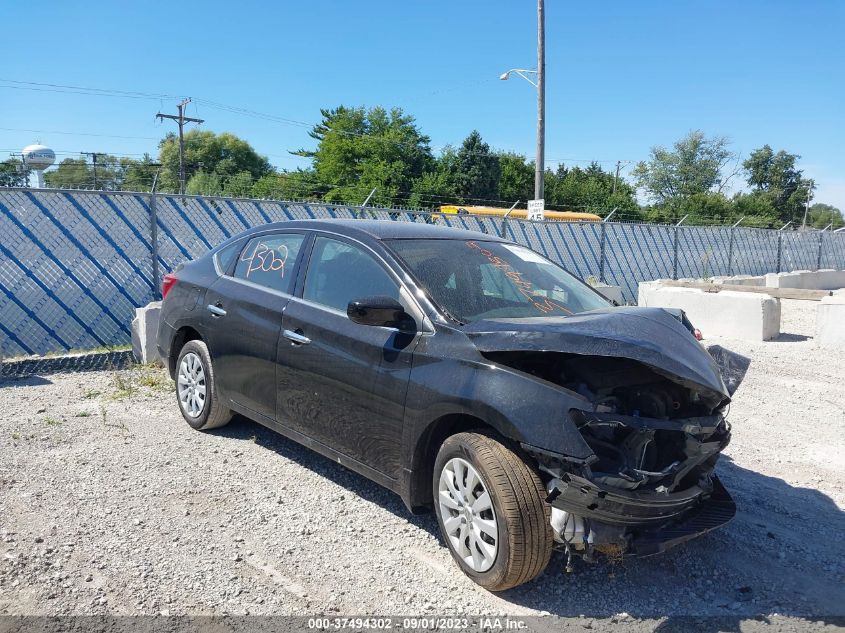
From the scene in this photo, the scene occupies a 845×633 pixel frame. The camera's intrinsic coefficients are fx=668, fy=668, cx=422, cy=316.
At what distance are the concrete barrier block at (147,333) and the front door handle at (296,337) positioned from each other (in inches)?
164

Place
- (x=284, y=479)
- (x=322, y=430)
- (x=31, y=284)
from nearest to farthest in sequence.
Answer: (x=322, y=430) < (x=284, y=479) < (x=31, y=284)

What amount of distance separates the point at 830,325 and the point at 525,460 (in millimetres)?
8913

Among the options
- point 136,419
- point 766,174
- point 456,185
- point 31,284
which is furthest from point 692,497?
point 766,174

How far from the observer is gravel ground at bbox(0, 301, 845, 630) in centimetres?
308

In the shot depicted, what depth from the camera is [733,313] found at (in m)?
10.6

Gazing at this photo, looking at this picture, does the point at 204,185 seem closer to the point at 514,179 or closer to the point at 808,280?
the point at 514,179

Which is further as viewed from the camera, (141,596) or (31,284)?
(31,284)

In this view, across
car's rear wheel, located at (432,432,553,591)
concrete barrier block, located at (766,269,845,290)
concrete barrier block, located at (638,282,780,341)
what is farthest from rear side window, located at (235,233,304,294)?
concrete barrier block, located at (766,269,845,290)

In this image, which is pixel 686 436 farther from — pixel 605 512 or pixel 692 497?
pixel 605 512

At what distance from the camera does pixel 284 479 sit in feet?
14.6

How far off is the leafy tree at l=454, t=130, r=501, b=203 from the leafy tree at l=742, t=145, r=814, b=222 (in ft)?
110

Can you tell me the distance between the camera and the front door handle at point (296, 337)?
404 centimetres

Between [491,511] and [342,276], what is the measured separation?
1746 millimetres

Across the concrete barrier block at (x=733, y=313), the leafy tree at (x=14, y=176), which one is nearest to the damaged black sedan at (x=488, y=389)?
the concrete barrier block at (x=733, y=313)
